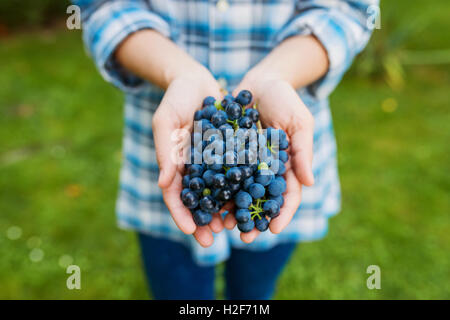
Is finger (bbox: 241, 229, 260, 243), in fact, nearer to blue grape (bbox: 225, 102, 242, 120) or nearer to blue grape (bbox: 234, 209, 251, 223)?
blue grape (bbox: 234, 209, 251, 223)

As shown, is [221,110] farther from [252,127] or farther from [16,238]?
[16,238]

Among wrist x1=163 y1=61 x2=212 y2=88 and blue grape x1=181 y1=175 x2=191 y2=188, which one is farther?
wrist x1=163 y1=61 x2=212 y2=88

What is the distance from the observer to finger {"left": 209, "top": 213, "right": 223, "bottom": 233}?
3.71 ft

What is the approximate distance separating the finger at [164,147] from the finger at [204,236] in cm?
16

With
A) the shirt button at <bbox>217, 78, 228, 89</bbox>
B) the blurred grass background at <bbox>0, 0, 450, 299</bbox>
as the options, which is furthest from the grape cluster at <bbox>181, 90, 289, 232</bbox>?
the blurred grass background at <bbox>0, 0, 450, 299</bbox>

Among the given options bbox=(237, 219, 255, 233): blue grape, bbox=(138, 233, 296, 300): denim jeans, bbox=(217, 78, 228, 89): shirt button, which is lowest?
bbox=(138, 233, 296, 300): denim jeans

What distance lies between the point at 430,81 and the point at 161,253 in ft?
12.8

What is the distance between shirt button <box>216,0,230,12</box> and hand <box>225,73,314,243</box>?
238mm

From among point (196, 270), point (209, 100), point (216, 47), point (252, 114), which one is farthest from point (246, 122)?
point (196, 270)

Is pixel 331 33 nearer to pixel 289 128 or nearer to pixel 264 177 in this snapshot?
pixel 289 128

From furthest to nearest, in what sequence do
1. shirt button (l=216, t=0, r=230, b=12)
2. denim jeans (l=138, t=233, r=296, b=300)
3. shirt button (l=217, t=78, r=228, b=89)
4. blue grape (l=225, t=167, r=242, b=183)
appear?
denim jeans (l=138, t=233, r=296, b=300)
shirt button (l=217, t=78, r=228, b=89)
shirt button (l=216, t=0, r=230, b=12)
blue grape (l=225, t=167, r=242, b=183)

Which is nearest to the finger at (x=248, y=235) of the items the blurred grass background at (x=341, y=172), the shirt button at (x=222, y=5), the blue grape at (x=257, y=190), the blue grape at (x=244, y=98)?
the blue grape at (x=257, y=190)

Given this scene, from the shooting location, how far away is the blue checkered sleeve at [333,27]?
52.4 inches

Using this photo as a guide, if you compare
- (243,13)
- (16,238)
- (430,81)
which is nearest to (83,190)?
(16,238)
